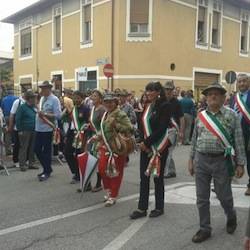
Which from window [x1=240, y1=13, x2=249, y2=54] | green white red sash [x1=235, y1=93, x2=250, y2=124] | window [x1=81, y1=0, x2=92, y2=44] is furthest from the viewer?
window [x1=240, y1=13, x2=249, y2=54]

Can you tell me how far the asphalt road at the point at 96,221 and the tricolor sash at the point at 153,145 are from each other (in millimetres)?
683

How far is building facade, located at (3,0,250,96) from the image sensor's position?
856 inches

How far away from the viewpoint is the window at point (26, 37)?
30500 millimetres

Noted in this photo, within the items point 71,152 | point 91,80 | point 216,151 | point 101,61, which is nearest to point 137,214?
point 216,151

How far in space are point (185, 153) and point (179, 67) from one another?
37.9 feet

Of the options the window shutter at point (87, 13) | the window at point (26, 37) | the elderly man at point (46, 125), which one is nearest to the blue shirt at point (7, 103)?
the elderly man at point (46, 125)

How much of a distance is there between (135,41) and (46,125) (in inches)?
565

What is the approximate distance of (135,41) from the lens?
21.8 metres

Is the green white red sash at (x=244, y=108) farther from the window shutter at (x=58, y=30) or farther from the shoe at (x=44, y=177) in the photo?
the window shutter at (x=58, y=30)

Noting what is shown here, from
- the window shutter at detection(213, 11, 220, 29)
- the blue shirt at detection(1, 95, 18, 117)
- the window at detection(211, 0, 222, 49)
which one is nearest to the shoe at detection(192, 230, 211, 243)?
the blue shirt at detection(1, 95, 18, 117)

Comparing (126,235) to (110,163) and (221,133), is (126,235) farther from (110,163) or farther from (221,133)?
(221,133)

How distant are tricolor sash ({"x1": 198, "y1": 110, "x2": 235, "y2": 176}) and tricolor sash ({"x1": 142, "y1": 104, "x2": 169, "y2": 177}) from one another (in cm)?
94

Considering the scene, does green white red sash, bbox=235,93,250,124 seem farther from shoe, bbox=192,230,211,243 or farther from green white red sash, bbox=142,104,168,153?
shoe, bbox=192,230,211,243

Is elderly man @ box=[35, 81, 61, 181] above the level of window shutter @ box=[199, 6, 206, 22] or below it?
below
